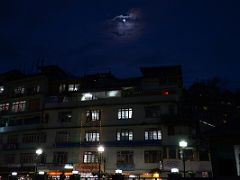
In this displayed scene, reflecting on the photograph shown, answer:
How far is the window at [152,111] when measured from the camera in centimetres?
4517

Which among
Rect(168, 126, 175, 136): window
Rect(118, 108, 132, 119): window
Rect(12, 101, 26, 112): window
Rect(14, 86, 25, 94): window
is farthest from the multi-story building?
Rect(14, 86, 25, 94): window

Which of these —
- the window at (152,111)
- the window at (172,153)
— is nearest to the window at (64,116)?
the window at (152,111)

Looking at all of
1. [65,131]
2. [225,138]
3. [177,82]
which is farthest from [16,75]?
[225,138]

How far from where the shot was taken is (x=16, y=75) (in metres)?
61.5

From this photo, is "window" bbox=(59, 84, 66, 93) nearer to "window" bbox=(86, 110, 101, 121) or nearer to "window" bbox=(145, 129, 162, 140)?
"window" bbox=(86, 110, 101, 121)

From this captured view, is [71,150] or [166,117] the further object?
[71,150]

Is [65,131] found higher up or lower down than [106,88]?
lower down

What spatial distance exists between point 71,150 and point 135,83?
50.4 feet

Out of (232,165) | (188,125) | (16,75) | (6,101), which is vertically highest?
(16,75)

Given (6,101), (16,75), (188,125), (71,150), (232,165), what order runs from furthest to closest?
(16,75) < (6,101) < (71,150) < (188,125) < (232,165)

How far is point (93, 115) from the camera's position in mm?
48562

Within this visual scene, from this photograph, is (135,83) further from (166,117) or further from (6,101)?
(6,101)

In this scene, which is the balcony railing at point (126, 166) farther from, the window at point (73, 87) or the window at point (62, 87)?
the window at point (62, 87)

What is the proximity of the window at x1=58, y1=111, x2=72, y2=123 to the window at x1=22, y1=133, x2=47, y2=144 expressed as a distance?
3973mm
